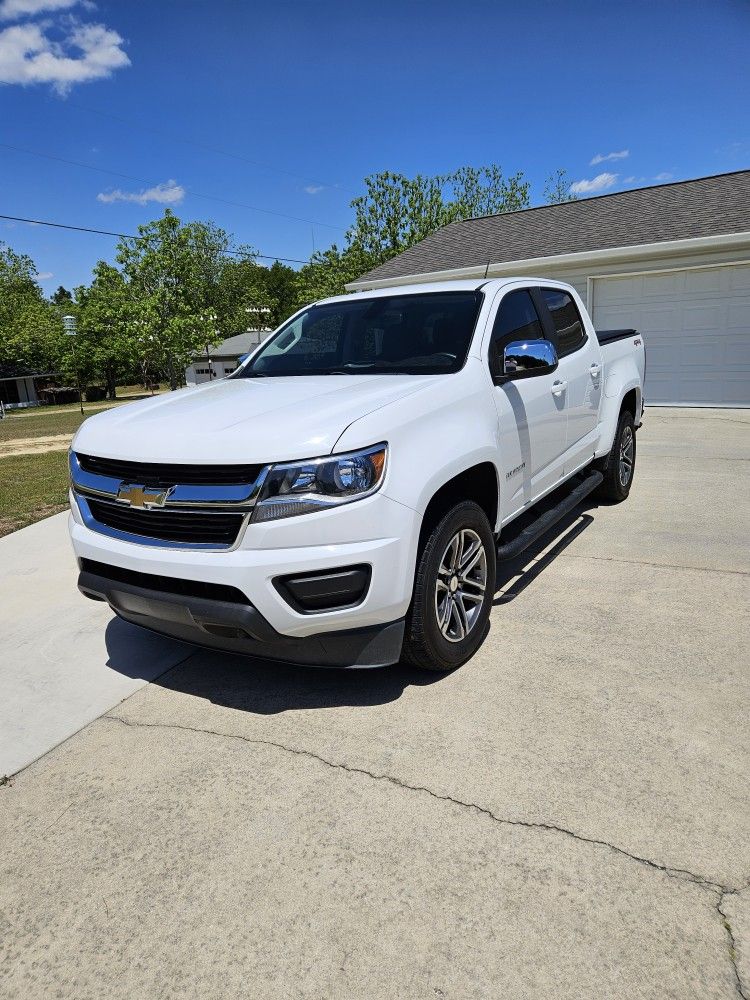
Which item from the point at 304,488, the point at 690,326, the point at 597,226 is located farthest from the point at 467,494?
the point at 597,226

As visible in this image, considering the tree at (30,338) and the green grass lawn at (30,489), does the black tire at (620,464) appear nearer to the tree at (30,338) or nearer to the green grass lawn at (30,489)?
the green grass lawn at (30,489)

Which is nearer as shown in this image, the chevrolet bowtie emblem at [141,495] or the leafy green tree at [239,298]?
the chevrolet bowtie emblem at [141,495]

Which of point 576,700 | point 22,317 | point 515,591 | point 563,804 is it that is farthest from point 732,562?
point 22,317

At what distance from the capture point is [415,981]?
70.7 inches

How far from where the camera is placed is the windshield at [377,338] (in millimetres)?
3775

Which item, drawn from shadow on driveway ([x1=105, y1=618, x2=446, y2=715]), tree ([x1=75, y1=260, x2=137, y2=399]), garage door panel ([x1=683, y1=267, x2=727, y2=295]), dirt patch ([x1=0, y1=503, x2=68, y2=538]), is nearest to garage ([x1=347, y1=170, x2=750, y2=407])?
garage door panel ([x1=683, y1=267, x2=727, y2=295])

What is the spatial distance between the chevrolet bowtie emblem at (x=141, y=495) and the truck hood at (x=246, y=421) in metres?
0.13

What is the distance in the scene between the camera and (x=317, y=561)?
2633 millimetres

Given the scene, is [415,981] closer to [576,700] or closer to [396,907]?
[396,907]

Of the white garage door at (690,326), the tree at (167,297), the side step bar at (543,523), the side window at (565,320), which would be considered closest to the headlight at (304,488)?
the side step bar at (543,523)

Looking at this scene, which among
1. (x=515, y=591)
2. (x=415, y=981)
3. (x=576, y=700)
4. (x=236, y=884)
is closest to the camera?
(x=415, y=981)

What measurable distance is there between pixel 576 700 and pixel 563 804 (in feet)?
2.36

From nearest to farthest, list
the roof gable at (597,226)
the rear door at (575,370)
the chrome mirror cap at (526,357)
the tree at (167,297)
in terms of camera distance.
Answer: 1. the chrome mirror cap at (526,357)
2. the rear door at (575,370)
3. the roof gable at (597,226)
4. the tree at (167,297)

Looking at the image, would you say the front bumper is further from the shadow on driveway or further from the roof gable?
the roof gable
